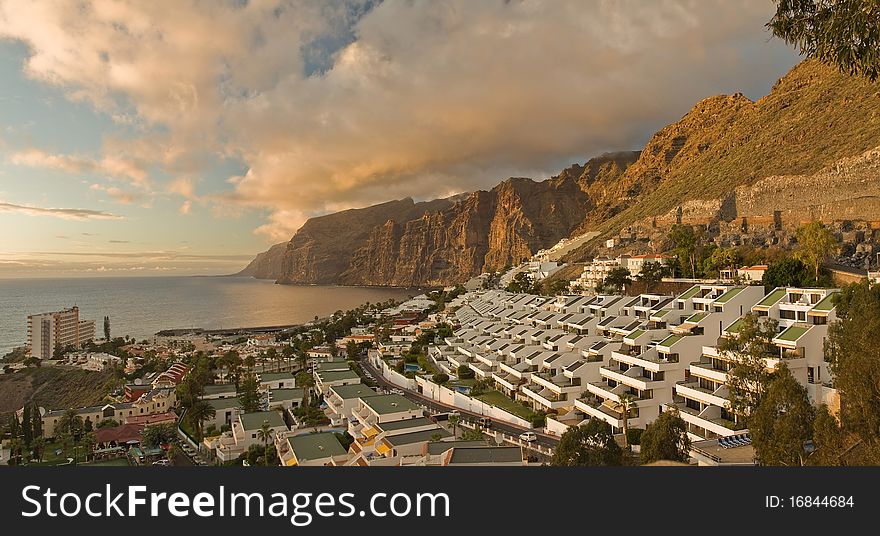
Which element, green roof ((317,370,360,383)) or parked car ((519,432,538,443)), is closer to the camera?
parked car ((519,432,538,443))

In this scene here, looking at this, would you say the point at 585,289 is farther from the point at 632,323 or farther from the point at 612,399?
the point at 612,399

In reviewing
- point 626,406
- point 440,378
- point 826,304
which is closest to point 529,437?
point 626,406

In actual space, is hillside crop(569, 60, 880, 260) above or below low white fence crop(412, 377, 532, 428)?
above

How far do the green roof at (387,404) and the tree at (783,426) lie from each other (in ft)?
49.1

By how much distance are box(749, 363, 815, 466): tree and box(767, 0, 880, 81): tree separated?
7.19 meters

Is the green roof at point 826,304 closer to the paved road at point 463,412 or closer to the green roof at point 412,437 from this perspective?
the paved road at point 463,412

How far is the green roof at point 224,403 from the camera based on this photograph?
30.5 metres

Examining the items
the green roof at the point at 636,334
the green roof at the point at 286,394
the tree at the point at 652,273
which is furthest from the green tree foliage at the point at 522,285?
the green roof at the point at 636,334

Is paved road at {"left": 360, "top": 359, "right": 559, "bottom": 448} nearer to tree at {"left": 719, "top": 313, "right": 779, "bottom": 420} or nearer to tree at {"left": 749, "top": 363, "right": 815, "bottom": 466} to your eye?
tree at {"left": 719, "top": 313, "right": 779, "bottom": 420}

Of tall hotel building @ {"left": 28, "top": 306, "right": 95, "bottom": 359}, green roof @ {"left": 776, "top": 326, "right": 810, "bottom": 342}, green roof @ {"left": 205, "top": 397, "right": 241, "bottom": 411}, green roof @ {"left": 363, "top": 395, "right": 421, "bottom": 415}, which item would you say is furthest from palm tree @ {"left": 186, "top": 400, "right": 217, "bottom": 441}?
tall hotel building @ {"left": 28, "top": 306, "right": 95, "bottom": 359}

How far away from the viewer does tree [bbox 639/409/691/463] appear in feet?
43.7

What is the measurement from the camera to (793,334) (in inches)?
738

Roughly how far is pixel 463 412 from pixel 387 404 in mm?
4614

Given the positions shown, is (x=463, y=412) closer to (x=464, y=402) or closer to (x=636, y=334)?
(x=464, y=402)
